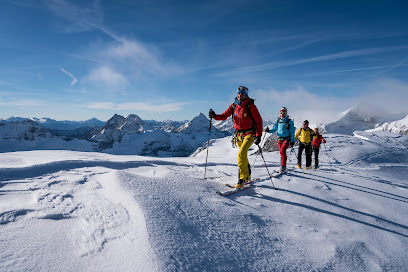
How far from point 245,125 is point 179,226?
3937 millimetres

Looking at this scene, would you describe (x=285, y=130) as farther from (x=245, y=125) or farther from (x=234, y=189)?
(x=234, y=189)

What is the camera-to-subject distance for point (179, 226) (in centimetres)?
307

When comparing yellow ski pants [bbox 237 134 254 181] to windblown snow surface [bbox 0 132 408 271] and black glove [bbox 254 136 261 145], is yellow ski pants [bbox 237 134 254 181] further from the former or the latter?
windblown snow surface [bbox 0 132 408 271]

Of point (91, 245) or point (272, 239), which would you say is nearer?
point (91, 245)

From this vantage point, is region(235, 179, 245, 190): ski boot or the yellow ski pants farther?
the yellow ski pants

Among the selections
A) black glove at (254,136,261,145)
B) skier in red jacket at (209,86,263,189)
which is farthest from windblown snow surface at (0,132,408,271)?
black glove at (254,136,261,145)

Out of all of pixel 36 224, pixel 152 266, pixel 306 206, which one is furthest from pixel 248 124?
pixel 36 224

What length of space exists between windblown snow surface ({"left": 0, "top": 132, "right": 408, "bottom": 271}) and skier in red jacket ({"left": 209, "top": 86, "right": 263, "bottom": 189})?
76 cm

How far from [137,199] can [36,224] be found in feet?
4.56

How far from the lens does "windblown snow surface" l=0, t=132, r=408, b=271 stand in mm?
2430

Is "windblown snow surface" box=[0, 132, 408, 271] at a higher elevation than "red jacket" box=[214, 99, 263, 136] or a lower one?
lower

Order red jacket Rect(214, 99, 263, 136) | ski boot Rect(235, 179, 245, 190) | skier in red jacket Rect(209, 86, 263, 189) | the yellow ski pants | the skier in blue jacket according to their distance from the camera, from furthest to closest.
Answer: the skier in blue jacket, red jacket Rect(214, 99, 263, 136), skier in red jacket Rect(209, 86, 263, 189), the yellow ski pants, ski boot Rect(235, 179, 245, 190)

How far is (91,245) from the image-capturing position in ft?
8.46

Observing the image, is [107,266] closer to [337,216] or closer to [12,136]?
[337,216]
